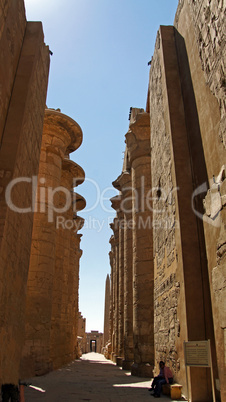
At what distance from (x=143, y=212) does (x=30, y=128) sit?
20.0 ft

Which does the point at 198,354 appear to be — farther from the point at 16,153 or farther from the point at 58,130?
the point at 58,130

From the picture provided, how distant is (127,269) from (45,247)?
5350mm

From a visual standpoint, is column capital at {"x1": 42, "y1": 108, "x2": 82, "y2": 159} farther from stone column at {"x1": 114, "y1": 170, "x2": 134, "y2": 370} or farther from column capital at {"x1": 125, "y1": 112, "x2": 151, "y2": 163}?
stone column at {"x1": 114, "y1": 170, "x2": 134, "y2": 370}

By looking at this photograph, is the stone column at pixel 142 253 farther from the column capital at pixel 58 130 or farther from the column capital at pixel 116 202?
the column capital at pixel 116 202

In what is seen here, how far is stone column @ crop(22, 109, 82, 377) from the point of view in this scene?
950cm

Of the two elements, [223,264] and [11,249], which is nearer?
[223,264]

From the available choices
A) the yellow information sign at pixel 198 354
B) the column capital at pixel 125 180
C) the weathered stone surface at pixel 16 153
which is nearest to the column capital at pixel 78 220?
the column capital at pixel 125 180

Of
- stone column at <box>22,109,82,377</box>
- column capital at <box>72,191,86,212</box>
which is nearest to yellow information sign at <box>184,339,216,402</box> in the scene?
stone column at <box>22,109,82,377</box>

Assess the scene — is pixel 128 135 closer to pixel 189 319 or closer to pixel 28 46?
pixel 28 46

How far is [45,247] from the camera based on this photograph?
35.2 ft

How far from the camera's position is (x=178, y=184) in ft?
19.5

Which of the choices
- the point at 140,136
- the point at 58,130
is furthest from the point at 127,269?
the point at 58,130

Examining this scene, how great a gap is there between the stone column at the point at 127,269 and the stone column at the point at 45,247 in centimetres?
378

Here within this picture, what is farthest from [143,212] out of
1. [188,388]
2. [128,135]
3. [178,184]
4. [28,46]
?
[188,388]
